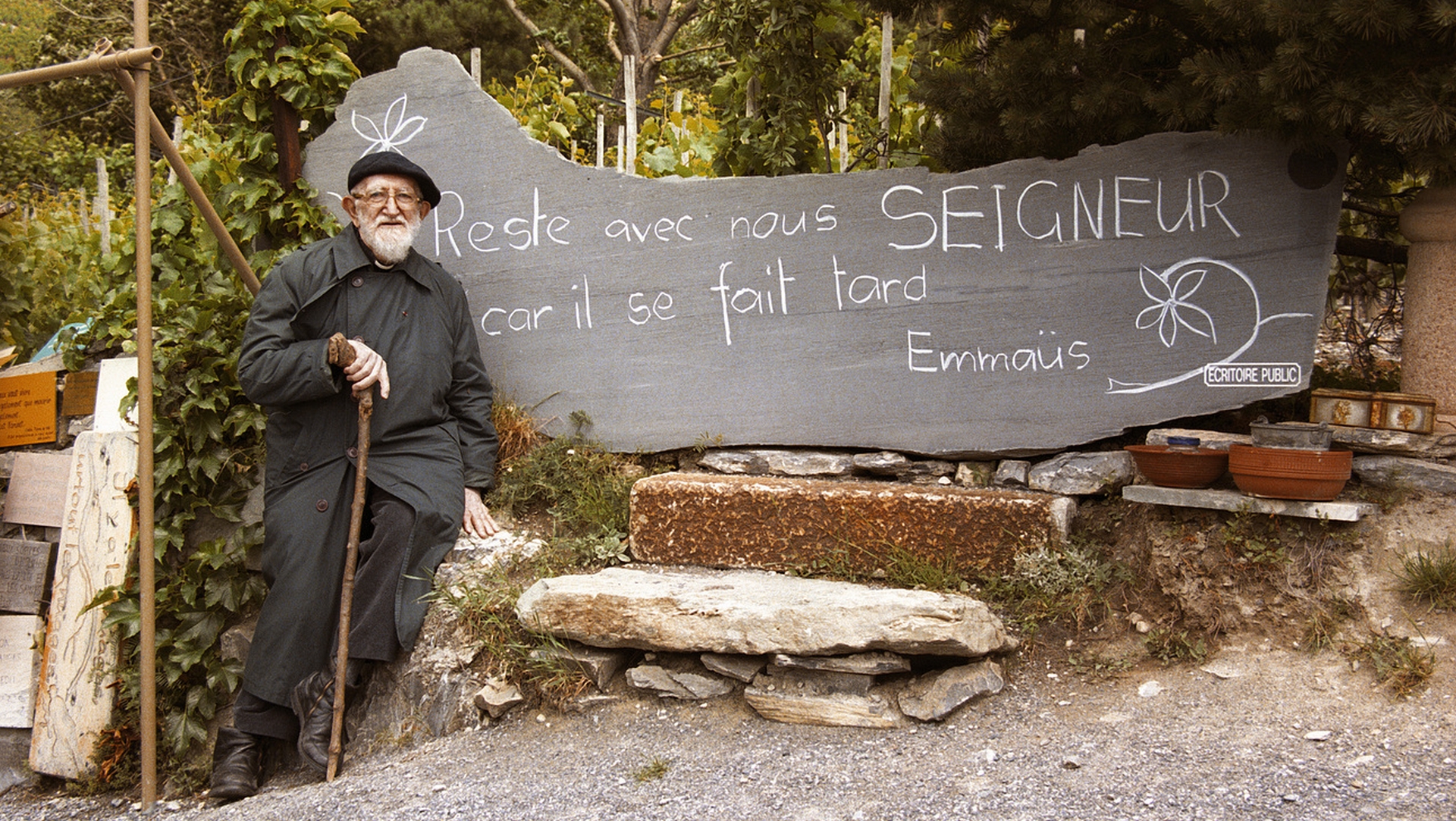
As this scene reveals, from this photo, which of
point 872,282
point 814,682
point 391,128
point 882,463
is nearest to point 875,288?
point 872,282

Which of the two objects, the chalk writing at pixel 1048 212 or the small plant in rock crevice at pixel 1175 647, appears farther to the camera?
the chalk writing at pixel 1048 212

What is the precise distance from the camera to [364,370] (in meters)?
3.67

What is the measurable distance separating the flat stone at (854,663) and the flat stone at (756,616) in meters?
0.04

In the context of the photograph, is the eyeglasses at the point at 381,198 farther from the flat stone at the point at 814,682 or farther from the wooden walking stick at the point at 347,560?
the flat stone at the point at 814,682

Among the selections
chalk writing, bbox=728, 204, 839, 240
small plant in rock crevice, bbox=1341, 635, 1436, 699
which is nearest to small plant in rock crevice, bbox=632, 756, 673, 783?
small plant in rock crevice, bbox=1341, 635, 1436, 699

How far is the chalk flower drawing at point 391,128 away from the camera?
4820mm

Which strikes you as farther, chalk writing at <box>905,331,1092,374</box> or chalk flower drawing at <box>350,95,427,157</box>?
chalk flower drawing at <box>350,95,427,157</box>

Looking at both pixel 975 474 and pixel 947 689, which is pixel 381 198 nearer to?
pixel 975 474

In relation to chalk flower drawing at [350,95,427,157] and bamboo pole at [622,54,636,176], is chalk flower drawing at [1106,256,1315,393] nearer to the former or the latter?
bamboo pole at [622,54,636,176]

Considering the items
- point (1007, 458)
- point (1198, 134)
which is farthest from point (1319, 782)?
point (1198, 134)

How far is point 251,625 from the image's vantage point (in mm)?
4254

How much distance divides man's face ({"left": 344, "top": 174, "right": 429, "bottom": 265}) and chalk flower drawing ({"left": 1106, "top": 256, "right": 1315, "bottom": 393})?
9.34 feet

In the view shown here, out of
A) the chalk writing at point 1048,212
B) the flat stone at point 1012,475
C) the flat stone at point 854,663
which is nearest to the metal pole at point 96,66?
the chalk writing at point 1048,212

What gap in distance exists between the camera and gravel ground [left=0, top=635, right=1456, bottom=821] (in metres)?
2.63
